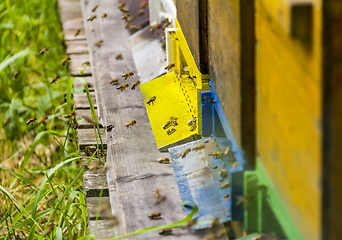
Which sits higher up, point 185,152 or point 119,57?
point 119,57

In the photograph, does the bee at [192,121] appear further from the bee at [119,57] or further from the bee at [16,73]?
the bee at [16,73]

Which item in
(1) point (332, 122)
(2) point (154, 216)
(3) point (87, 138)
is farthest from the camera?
(3) point (87, 138)

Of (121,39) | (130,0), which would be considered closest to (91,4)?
(130,0)

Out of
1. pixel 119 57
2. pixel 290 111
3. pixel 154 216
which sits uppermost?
pixel 290 111

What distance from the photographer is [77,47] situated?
5.00 metres

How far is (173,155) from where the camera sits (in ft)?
8.28

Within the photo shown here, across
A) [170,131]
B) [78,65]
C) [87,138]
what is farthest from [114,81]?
[170,131]

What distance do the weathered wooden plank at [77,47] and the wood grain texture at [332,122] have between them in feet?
13.5

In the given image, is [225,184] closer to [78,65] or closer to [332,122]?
[332,122]

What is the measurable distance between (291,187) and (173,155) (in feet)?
4.06

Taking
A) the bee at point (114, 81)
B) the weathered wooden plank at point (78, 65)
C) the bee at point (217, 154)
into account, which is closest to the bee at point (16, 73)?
the weathered wooden plank at point (78, 65)

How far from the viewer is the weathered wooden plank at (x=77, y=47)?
193 inches

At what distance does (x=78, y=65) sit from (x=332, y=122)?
3.80 metres

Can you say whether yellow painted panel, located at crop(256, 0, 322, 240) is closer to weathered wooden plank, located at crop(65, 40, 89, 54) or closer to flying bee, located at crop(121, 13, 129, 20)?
flying bee, located at crop(121, 13, 129, 20)
